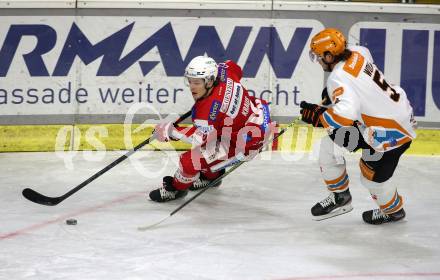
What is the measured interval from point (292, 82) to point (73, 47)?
175cm

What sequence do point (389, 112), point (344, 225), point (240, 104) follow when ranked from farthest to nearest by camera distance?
point (240, 104) → point (344, 225) → point (389, 112)

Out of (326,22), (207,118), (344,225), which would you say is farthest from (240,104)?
(326,22)

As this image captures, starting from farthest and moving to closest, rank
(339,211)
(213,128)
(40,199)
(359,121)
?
(213,128)
(40,199)
(339,211)
(359,121)

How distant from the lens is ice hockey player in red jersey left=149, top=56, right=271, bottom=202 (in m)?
4.36

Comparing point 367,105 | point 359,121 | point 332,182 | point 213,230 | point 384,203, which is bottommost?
point 213,230

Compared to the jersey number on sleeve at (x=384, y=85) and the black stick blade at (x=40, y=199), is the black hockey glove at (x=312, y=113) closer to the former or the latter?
the jersey number on sleeve at (x=384, y=85)

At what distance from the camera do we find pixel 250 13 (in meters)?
6.10

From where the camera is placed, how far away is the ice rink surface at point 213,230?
10.9 feet

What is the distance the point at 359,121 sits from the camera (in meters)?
3.97

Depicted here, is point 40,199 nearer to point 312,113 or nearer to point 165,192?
point 165,192

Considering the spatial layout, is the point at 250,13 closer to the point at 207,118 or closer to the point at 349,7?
the point at 349,7

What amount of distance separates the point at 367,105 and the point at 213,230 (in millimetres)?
1015

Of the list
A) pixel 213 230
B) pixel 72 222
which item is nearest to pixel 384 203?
pixel 213 230

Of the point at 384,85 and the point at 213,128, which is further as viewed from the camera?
the point at 213,128
